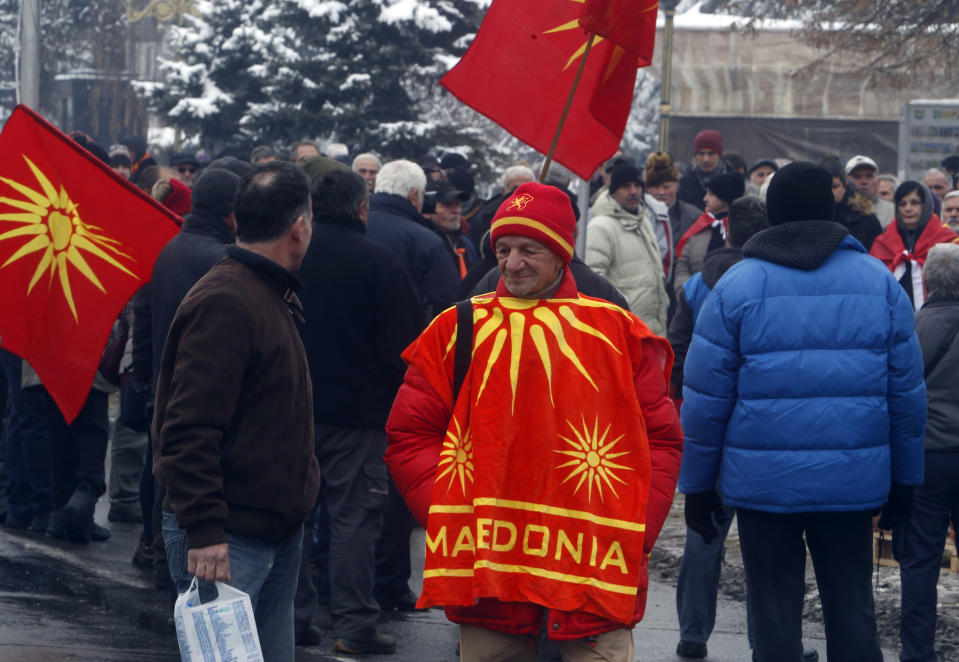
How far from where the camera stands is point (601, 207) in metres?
9.72

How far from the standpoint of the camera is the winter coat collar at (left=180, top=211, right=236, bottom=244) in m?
6.80

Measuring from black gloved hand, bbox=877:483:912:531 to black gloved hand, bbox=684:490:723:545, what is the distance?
0.57 metres

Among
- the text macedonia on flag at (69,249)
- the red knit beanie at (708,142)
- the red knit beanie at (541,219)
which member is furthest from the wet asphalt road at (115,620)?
the red knit beanie at (708,142)

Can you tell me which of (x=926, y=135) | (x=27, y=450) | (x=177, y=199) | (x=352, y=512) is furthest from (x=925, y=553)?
(x=926, y=135)

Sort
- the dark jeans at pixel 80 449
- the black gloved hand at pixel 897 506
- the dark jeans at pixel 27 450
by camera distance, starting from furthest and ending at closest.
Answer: the dark jeans at pixel 27 450
the dark jeans at pixel 80 449
the black gloved hand at pixel 897 506

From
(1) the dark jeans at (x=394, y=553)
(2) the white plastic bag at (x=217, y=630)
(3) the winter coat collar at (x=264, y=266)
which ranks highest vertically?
(3) the winter coat collar at (x=264, y=266)

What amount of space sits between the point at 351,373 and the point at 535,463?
8.45 ft

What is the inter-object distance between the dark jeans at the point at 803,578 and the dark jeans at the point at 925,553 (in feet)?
4.19

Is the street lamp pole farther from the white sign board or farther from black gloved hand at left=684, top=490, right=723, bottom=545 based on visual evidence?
the white sign board

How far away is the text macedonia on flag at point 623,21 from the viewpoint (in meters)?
6.41

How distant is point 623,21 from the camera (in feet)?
21.2

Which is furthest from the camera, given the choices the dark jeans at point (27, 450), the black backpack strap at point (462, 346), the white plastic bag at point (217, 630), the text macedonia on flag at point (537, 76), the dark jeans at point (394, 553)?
the dark jeans at point (27, 450)

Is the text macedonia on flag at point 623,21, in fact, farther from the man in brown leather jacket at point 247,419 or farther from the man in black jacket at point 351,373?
the man in brown leather jacket at point 247,419

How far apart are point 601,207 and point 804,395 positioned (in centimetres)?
482
